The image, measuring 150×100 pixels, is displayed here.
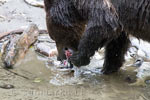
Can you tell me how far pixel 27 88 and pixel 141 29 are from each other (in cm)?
162

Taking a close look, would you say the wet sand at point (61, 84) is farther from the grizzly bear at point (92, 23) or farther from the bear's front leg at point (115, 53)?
the grizzly bear at point (92, 23)

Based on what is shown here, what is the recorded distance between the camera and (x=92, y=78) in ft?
17.6

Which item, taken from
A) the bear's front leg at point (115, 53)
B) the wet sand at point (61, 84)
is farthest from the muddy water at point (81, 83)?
the bear's front leg at point (115, 53)

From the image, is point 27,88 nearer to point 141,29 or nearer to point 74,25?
point 74,25

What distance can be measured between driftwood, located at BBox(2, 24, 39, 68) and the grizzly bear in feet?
2.55

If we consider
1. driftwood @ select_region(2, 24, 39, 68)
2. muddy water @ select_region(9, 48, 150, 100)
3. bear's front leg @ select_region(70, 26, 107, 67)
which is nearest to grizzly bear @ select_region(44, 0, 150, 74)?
bear's front leg @ select_region(70, 26, 107, 67)

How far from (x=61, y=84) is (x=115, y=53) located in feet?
3.07

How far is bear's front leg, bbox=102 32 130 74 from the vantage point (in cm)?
536

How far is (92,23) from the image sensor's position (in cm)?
459

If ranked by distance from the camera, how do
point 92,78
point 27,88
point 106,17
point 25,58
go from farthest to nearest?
point 25,58, point 92,78, point 27,88, point 106,17

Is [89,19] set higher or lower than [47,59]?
higher

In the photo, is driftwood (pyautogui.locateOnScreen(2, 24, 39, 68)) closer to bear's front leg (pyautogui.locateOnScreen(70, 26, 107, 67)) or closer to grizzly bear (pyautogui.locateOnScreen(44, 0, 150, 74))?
grizzly bear (pyautogui.locateOnScreen(44, 0, 150, 74))

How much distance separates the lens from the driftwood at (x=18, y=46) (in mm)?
5600

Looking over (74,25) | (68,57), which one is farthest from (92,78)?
(74,25)
